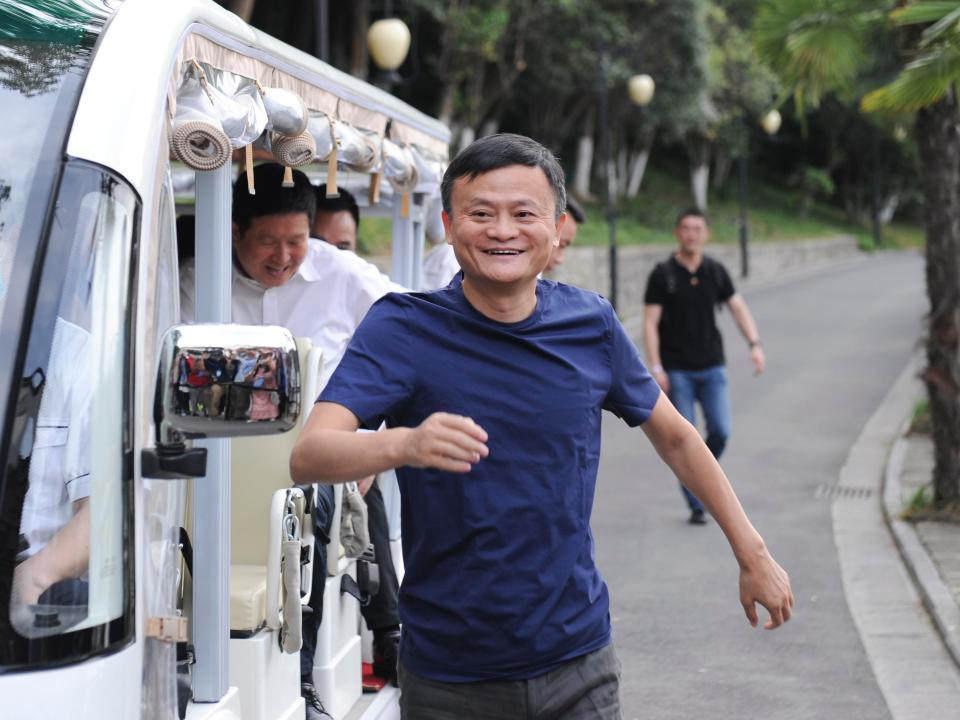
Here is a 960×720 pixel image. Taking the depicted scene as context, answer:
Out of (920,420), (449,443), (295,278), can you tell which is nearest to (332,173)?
(295,278)

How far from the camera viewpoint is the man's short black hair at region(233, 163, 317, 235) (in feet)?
17.1

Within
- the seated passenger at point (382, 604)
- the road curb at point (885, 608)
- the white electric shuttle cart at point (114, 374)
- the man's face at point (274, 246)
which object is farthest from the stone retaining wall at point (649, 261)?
the white electric shuttle cart at point (114, 374)

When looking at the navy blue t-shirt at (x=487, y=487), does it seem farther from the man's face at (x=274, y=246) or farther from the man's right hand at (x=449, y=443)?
the man's face at (x=274, y=246)

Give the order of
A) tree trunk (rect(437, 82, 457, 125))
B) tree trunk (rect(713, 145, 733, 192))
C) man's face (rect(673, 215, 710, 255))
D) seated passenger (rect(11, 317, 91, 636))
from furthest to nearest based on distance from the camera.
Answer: tree trunk (rect(713, 145, 733, 192)), tree trunk (rect(437, 82, 457, 125)), man's face (rect(673, 215, 710, 255)), seated passenger (rect(11, 317, 91, 636))

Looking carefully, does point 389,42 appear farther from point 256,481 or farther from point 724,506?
point 724,506

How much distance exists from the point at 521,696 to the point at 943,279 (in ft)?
28.5

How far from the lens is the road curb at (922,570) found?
775 centimetres

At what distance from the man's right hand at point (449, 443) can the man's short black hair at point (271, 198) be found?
280 centimetres

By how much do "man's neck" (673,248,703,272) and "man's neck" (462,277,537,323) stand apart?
7561 millimetres

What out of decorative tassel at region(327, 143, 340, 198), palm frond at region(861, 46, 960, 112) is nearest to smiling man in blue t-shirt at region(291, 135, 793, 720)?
decorative tassel at region(327, 143, 340, 198)

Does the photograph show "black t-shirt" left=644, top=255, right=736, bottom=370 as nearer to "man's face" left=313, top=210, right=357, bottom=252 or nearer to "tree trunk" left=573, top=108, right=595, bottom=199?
"man's face" left=313, top=210, right=357, bottom=252

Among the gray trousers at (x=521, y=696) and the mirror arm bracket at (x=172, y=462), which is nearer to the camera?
the mirror arm bracket at (x=172, y=462)

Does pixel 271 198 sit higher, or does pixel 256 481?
pixel 271 198

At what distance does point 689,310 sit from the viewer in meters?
10.4
